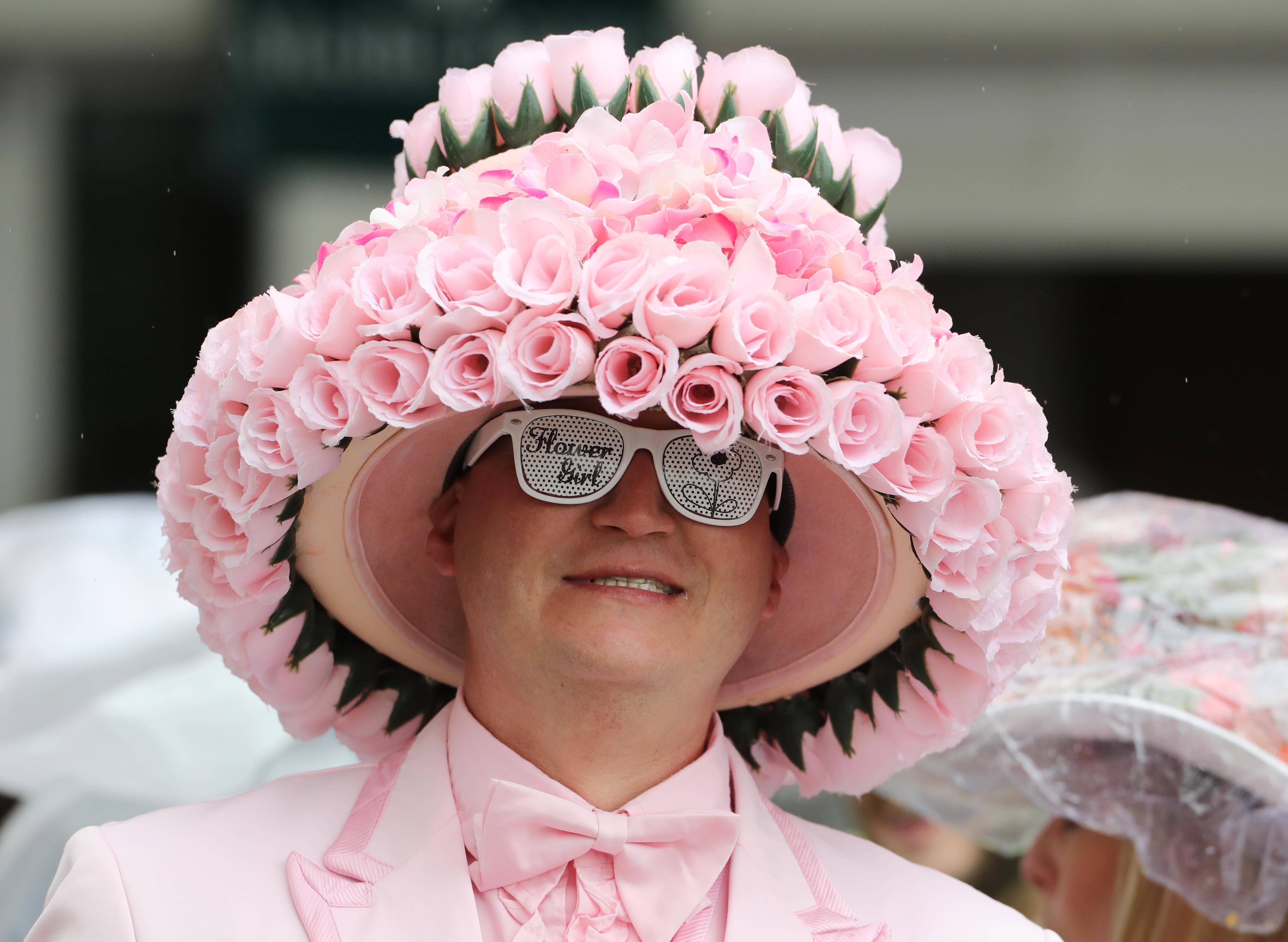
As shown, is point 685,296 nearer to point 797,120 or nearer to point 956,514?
point 956,514

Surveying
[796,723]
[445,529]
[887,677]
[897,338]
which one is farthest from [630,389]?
[796,723]

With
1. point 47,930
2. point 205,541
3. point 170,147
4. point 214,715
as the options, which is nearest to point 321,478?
point 205,541

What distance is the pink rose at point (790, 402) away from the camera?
1644 millimetres

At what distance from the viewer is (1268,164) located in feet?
14.5

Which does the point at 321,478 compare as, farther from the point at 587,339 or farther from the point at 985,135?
the point at 985,135

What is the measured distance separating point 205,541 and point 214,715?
1521 millimetres

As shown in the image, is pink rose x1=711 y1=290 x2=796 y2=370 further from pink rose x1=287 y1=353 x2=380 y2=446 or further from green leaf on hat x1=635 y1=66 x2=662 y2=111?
green leaf on hat x1=635 y1=66 x2=662 y2=111

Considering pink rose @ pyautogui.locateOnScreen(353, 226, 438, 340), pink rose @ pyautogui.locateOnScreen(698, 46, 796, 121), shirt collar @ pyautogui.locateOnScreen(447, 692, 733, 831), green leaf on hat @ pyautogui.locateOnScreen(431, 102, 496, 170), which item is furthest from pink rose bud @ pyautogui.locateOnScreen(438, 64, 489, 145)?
shirt collar @ pyautogui.locateOnScreen(447, 692, 733, 831)

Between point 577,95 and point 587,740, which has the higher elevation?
point 577,95

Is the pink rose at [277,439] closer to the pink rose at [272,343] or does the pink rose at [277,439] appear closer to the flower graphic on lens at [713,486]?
the pink rose at [272,343]

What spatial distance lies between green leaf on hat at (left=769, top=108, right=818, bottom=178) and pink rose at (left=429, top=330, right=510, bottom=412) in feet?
2.43

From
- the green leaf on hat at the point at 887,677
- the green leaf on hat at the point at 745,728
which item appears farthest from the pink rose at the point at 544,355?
the green leaf on hat at the point at 745,728

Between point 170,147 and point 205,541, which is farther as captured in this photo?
point 170,147

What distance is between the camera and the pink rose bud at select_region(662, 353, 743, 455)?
1.63m
